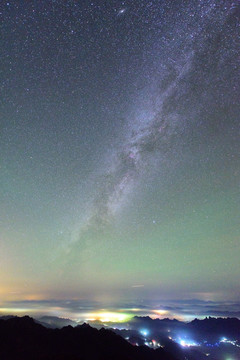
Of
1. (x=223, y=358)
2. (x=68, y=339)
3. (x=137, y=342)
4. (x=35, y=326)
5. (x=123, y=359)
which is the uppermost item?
(x=35, y=326)

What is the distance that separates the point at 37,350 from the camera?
86875 millimetres

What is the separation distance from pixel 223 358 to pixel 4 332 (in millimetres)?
158489

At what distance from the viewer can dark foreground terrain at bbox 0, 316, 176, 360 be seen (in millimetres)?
84312

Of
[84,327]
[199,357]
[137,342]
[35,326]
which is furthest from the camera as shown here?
[137,342]

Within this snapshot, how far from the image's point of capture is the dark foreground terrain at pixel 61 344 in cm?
8431

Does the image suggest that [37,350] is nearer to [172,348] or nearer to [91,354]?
[91,354]

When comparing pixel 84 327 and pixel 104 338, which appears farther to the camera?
pixel 84 327

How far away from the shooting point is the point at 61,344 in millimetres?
94750

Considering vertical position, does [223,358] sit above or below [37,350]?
below

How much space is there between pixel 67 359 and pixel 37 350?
14233 millimetres

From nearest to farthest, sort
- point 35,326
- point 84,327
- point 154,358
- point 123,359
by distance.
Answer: point 123,359
point 35,326
point 154,358
point 84,327

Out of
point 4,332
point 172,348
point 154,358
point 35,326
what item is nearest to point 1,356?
point 4,332

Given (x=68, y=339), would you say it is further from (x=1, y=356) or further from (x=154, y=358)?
(x=154, y=358)

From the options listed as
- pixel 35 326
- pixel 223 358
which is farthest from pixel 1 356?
pixel 223 358
